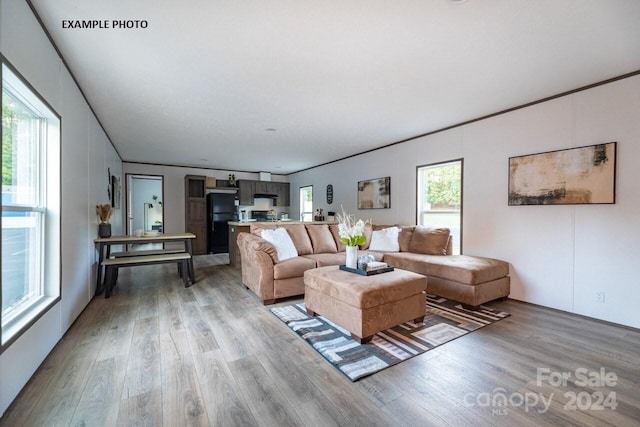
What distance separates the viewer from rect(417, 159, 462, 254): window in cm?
420

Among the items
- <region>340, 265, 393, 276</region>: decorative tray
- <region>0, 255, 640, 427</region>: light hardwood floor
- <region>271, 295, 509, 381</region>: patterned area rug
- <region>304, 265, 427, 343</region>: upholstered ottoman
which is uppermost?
<region>340, 265, 393, 276</region>: decorative tray

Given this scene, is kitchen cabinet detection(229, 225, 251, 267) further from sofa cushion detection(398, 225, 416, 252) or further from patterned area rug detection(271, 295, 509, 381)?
sofa cushion detection(398, 225, 416, 252)

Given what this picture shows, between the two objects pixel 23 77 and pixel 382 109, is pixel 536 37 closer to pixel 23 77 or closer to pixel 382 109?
pixel 382 109

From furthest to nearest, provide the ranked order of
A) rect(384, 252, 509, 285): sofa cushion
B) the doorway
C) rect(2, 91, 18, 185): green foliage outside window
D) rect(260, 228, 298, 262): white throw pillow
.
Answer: the doorway < rect(260, 228, 298, 262): white throw pillow < rect(384, 252, 509, 285): sofa cushion < rect(2, 91, 18, 185): green foliage outside window

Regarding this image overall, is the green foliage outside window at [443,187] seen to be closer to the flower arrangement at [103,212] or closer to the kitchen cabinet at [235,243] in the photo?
the kitchen cabinet at [235,243]

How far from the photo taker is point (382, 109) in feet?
11.5

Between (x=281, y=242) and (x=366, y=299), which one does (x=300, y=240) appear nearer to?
(x=281, y=242)

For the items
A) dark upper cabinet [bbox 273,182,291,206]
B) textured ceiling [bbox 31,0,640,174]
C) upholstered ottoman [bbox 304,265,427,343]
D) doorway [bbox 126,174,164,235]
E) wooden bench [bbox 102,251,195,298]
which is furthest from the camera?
doorway [bbox 126,174,164,235]

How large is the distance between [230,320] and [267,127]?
A: 2.82 metres

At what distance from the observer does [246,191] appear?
8.05 m

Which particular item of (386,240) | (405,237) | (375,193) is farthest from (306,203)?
(405,237)

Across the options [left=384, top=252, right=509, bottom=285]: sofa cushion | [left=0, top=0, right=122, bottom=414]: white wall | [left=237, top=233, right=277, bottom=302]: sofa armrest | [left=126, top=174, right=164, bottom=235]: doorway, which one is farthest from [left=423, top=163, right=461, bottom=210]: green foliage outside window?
[left=126, top=174, right=164, bottom=235]: doorway

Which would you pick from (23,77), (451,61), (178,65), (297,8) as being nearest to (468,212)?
(451,61)

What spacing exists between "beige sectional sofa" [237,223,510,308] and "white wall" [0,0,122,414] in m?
1.80
